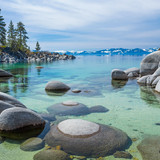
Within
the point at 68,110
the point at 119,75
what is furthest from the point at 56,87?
the point at 119,75

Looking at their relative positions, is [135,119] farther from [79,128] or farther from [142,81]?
[142,81]

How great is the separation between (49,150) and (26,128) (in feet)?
4.71

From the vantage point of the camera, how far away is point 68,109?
7496 millimetres

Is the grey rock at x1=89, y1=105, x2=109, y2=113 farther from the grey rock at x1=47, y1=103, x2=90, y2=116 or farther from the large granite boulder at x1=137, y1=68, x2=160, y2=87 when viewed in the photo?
the large granite boulder at x1=137, y1=68, x2=160, y2=87

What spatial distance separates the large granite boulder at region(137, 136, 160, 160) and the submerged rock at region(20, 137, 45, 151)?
2540mm

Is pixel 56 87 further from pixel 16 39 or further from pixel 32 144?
pixel 16 39

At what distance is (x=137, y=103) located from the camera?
351 inches

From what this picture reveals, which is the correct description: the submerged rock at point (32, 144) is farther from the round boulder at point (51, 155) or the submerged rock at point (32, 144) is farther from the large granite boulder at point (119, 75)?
the large granite boulder at point (119, 75)

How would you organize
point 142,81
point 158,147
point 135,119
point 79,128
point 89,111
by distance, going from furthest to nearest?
point 142,81
point 89,111
point 135,119
point 79,128
point 158,147

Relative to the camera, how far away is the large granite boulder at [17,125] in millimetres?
5125

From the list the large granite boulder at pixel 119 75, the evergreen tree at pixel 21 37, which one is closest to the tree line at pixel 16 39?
the evergreen tree at pixel 21 37

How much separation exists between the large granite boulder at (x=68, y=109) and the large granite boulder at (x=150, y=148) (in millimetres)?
2856

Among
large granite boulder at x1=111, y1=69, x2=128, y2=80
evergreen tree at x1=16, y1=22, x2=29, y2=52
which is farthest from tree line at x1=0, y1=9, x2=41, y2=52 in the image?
large granite boulder at x1=111, y1=69, x2=128, y2=80

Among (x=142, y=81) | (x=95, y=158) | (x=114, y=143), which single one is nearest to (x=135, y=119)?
(x=114, y=143)
